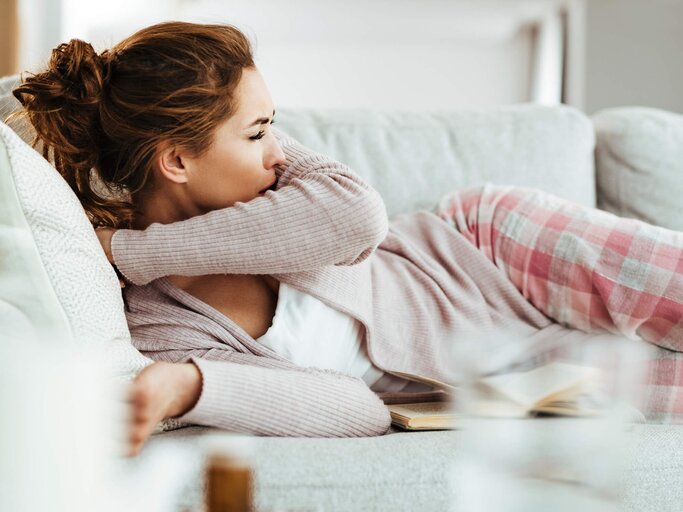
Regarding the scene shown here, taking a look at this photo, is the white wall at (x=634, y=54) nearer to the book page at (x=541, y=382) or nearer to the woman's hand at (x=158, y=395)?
the woman's hand at (x=158, y=395)

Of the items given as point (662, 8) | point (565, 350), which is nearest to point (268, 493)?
point (565, 350)

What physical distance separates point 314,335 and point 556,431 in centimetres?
77

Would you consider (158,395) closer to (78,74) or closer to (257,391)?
(257,391)

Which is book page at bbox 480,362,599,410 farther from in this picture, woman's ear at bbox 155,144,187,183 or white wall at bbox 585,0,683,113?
white wall at bbox 585,0,683,113

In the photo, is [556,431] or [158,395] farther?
[158,395]

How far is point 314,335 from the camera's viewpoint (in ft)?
4.33

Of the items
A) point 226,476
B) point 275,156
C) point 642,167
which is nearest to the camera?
point 226,476

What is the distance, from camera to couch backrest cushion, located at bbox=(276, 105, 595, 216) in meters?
1.81

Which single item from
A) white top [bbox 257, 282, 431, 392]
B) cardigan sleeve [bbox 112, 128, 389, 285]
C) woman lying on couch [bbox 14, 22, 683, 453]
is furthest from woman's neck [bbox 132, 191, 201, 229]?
white top [bbox 257, 282, 431, 392]

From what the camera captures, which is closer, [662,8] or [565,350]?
[565,350]

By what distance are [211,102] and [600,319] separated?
763 mm

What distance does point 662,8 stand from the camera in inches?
143

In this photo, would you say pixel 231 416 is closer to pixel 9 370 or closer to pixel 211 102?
pixel 9 370

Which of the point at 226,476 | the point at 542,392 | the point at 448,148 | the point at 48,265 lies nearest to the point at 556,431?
the point at 542,392
